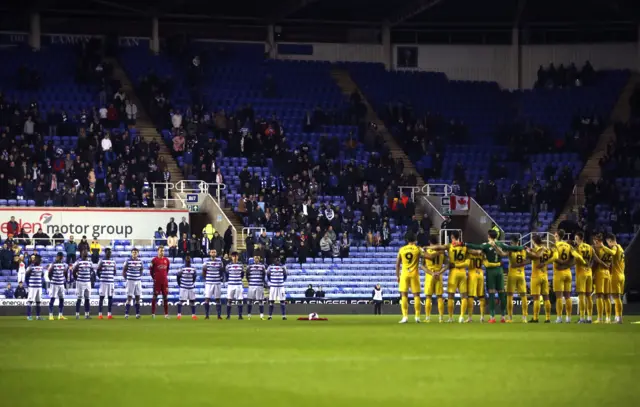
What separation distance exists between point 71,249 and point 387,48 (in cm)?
2650

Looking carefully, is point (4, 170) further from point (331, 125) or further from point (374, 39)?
point (374, 39)

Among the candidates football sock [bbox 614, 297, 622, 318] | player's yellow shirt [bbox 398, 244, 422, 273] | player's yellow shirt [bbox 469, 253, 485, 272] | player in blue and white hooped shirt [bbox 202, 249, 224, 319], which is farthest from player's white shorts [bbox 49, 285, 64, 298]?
football sock [bbox 614, 297, 622, 318]

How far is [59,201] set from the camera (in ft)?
155

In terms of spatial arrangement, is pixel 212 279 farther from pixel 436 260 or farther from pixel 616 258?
pixel 616 258

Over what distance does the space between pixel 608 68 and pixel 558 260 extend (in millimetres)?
35601

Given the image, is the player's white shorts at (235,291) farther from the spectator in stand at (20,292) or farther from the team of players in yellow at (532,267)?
the spectator in stand at (20,292)

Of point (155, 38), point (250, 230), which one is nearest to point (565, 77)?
point (155, 38)

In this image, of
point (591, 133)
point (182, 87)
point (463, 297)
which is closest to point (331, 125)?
point (182, 87)

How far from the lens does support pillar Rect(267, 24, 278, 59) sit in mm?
63750

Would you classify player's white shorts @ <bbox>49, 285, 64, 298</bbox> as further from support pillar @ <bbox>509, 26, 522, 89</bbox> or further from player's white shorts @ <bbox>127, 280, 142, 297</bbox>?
support pillar @ <bbox>509, 26, 522, 89</bbox>

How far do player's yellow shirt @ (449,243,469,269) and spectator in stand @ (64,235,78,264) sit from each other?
1782cm

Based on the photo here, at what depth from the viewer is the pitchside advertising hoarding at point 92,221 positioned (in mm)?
46469

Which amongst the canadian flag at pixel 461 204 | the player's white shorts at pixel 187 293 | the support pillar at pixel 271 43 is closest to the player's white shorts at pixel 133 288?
the player's white shorts at pixel 187 293

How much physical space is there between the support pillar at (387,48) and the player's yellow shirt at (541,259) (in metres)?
34.6
